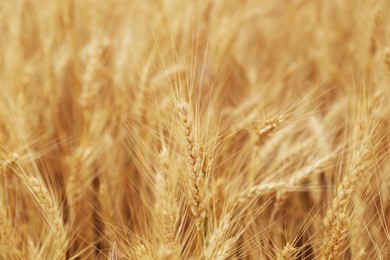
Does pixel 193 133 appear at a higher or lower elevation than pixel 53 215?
higher

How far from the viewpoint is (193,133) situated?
3.16 feet

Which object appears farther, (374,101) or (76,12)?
(76,12)

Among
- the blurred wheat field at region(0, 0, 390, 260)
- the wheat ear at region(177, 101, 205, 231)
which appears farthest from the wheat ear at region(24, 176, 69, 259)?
the wheat ear at region(177, 101, 205, 231)

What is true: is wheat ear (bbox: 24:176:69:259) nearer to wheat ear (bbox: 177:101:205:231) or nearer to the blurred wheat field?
the blurred wheat field

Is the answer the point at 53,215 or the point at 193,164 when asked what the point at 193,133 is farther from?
the point at 53,215

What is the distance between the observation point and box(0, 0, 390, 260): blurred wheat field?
3.40 feet

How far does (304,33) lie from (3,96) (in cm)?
149

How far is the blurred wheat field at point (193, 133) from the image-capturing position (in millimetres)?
1035

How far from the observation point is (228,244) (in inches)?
37.6

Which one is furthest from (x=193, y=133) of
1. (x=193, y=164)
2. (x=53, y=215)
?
(x=53, y=215)

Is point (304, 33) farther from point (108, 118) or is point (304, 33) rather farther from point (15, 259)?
point (15, 259)

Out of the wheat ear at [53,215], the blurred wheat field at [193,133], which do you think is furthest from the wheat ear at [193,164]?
the wheat ear at [53,215]

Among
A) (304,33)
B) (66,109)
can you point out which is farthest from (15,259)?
(304,33)

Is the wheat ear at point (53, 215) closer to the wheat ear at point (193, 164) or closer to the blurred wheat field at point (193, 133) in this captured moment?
the blurred wheat field at point (193, 133)
